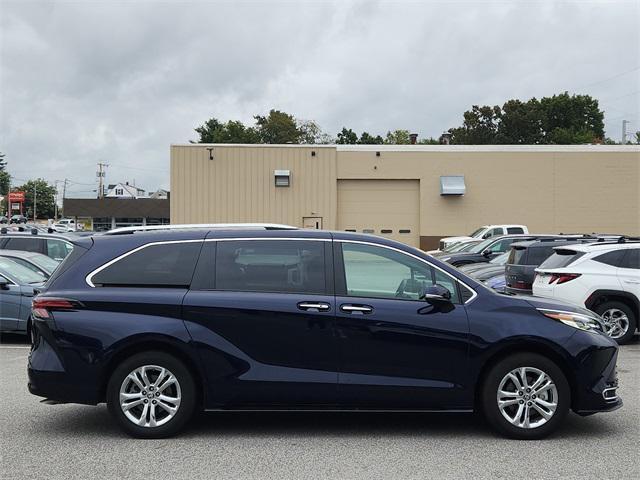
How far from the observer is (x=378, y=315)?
5746 mm

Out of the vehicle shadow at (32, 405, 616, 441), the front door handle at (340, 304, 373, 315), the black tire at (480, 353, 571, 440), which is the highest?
the front door handle at (340, 304, 373, 315)

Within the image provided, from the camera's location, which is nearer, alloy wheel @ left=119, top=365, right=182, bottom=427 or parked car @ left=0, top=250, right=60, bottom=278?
alloy wheel @ left=119, top=365, right=182, bottom=427

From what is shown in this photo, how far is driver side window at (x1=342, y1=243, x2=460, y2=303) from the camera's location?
19.3ft

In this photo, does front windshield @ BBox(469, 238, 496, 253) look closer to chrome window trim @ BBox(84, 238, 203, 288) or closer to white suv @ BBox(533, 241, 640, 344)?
white suv @ BBox(533, 241, 640, 344)

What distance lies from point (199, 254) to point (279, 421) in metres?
1.79

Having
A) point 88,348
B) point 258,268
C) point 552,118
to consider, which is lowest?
point 88,348

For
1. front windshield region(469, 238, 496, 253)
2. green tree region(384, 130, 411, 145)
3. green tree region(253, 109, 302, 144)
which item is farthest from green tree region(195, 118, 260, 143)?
front windshield region(469, 238, 496, 253)

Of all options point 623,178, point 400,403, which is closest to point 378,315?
point 400,403

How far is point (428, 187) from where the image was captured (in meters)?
35.7

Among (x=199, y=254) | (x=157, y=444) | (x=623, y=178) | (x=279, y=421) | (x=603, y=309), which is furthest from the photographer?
(x=623, y=178)

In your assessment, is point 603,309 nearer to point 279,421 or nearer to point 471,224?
point 279,421

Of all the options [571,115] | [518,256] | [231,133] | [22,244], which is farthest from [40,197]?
[518,256]

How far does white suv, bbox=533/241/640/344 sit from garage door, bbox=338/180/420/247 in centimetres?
2438

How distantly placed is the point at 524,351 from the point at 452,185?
30.1m
